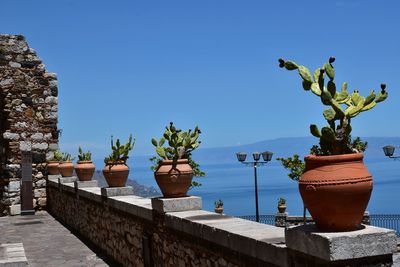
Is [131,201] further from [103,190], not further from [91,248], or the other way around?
[91,248]

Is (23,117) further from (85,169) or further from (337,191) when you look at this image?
(337,191)

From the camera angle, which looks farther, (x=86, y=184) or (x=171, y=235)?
(x=86, y=184)

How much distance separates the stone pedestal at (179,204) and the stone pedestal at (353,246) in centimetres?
323

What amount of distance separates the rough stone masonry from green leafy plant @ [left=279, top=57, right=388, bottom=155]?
15.0m

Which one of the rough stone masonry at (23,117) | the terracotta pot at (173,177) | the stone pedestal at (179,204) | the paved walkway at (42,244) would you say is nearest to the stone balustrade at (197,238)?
the stone pedestal at (179,204)

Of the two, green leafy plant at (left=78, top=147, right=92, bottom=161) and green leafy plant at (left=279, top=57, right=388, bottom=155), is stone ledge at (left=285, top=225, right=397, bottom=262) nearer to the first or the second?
green leafy plant at (left=279, top=57, right=388, bottom=155)

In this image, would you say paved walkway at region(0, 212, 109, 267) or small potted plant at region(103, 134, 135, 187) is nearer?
paved walkway at region(0, 212, 109, 267)

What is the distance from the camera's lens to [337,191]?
10.4 feet

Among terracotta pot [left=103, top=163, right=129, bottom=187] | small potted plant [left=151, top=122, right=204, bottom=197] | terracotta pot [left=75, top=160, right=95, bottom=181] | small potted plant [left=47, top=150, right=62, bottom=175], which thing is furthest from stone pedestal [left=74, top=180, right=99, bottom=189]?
small potted plant [left=151, top=122, right=204, bottom=197]

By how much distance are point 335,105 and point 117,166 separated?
6.53 meters

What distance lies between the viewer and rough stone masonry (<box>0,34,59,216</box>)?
17078 mm

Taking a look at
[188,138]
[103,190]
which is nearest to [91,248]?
[103,190]

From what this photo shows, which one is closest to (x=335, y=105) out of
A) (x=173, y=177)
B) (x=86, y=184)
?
(x=173, y=177)

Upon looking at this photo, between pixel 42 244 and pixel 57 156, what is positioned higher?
pixel 57 156
